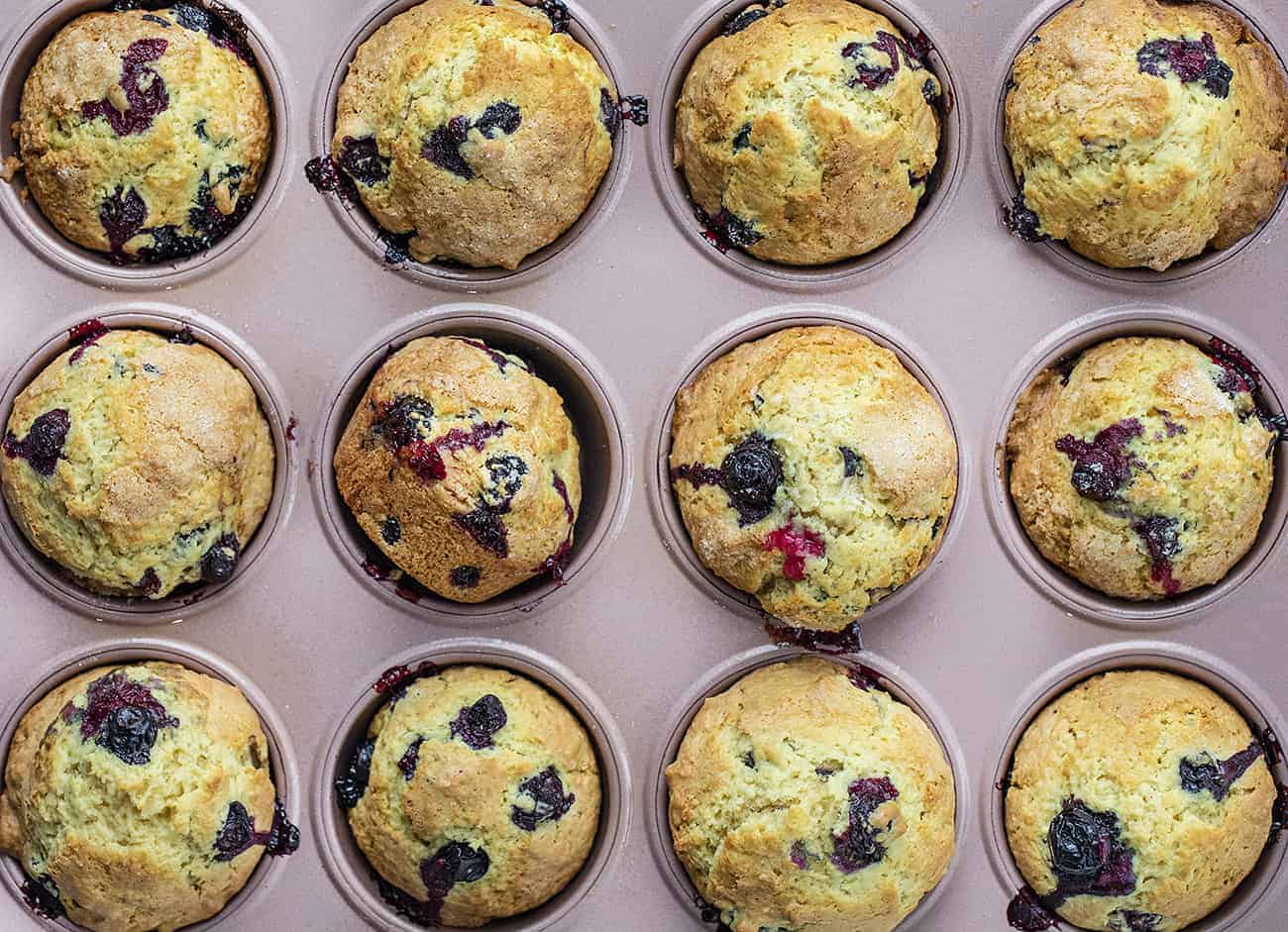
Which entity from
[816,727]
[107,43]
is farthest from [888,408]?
[107,43]

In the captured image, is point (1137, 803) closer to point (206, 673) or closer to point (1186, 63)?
point (1186, 63)

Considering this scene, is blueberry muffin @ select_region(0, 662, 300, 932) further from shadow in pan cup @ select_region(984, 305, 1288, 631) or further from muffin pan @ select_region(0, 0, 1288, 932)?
shadow in pan cup @ select_region(984, 305, 1288, 631)

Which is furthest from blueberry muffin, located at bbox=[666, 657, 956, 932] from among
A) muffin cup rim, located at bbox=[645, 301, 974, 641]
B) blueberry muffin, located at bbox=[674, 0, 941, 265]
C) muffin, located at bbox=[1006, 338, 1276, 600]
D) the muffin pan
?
blueberry muffin, located at bbox=[674, 0, 941, 265]

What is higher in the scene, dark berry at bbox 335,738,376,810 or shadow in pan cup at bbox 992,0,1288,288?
shadow in pan cup at bbox 992,0,1288,288

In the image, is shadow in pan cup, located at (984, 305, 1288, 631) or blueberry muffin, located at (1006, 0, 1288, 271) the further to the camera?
shadow in pan cup, located at (984, 305, 1288, 631)

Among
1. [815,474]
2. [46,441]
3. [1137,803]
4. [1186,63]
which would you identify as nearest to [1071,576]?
[1137,803]

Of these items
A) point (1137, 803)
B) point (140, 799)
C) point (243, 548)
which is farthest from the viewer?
point (243, 548)

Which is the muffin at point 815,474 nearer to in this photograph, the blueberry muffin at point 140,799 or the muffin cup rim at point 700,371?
the muffin cup rim at point 700,371
